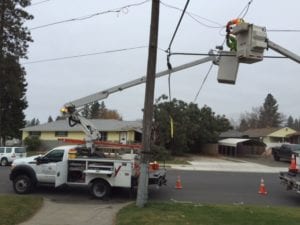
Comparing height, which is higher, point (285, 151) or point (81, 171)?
point (285, 151)

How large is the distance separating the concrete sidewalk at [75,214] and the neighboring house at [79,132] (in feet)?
A: 123

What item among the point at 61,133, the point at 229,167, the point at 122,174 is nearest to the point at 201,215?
the point at 122,174

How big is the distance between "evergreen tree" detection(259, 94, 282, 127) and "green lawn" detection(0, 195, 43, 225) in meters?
110

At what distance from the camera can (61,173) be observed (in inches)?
675

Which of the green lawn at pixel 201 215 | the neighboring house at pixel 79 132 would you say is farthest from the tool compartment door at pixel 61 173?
the neighboring house at pixel 79 132

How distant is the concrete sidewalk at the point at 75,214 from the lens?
39.8 ft

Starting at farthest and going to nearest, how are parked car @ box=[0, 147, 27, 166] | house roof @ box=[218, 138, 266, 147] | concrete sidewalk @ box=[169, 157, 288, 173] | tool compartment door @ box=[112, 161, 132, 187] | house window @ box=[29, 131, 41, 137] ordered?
house window @ box=[29, 131, 41, 137] → house roof @ box=[218, 138, 266, 147] → parked car @ box=[0, 147, 27, 166] → concrete sidewalk @ box=[169, 157, 288, 173] → tool compartment door @ box=[112, 161, 132, 187]

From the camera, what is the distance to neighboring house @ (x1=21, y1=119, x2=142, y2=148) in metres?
53.6

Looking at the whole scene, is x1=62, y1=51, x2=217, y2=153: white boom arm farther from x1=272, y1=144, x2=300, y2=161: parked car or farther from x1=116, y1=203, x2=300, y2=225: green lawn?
x1=272, y1=144, x2=300, y2=161: parked car

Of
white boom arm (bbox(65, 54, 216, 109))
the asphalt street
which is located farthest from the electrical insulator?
the asphalt street

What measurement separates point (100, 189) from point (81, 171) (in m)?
1.01

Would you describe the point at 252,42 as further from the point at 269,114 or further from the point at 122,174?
the point at 269,114

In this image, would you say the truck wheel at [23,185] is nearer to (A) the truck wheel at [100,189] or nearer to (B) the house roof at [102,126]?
(A) the truck wheel at [100,189]

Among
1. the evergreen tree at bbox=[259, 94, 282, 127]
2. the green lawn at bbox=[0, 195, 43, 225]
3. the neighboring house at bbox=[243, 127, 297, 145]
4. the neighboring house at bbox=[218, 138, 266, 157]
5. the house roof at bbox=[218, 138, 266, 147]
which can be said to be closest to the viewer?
the green lawn at bbox=[0, 195, 43, 225]
